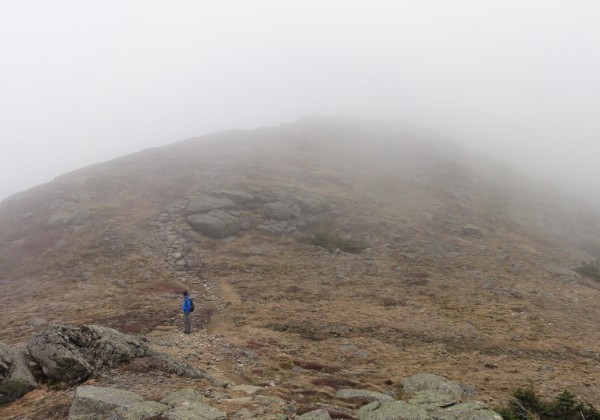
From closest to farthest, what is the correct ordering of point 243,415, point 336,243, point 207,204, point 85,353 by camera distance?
point 243,415 → point 85,353 → point 336,243 → point 207,204

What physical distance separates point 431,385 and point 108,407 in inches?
506

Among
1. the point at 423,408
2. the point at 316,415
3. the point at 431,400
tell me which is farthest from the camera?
the point at 431,400

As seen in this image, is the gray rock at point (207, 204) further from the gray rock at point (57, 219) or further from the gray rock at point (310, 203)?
the gray rock at point (57, 219)

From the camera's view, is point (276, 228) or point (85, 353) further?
point (276, 228)

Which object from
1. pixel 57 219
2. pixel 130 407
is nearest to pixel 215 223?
pixel 57 219

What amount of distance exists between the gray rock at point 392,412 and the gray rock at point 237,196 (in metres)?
37.6

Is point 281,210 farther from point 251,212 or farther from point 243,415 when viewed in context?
point 243,415

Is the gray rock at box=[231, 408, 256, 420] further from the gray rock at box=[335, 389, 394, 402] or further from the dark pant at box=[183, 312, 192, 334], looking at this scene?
the dark pant at box=[183, 312, 192, 334]

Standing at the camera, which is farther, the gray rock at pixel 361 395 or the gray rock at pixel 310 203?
the gray rock at pixel 310 203

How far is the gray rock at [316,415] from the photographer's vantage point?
11945mm

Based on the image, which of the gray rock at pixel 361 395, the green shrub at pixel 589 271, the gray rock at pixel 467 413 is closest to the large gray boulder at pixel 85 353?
the gray rock at pixel 361 395

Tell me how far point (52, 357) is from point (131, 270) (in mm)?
19479

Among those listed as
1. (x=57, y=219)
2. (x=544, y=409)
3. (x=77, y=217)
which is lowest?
(x=544, y=409)

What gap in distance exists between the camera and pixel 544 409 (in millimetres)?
15750
